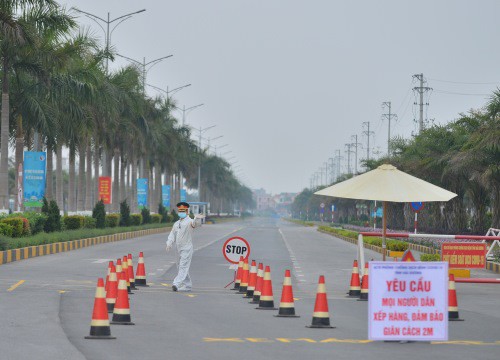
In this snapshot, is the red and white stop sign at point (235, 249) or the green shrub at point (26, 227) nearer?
the red and white stop sign at point (235, 249)

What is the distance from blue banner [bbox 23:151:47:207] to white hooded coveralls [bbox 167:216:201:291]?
722 inches

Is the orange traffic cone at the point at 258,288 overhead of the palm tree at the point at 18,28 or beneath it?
beneath

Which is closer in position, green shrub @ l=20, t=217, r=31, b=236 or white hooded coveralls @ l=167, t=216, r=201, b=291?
white hooded coveralls @ l=167, t=216, r=201, b=291

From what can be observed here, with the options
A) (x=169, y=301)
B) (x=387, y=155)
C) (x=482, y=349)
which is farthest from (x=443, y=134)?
(x=482, y=349)

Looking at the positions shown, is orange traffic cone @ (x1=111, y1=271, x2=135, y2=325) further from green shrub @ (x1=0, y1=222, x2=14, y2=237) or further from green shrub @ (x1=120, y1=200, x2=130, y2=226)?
green shrub @ (x1=120, y1=200, x2=130, y2=226)

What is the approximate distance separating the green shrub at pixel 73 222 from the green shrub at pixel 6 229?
483 inches

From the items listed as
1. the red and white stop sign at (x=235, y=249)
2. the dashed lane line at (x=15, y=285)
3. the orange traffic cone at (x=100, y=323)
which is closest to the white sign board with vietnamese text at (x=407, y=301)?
the orange traffic cone at (x=100, y=323)

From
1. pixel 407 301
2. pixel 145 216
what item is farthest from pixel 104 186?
pixel 407 301

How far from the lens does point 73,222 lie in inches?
1833

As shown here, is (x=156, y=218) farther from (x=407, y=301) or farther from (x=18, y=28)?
(x=407, y=301)

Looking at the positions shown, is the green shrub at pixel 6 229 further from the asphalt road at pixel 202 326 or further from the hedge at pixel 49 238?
the asphalt road at pixel 202 326

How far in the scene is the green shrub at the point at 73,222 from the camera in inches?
1809

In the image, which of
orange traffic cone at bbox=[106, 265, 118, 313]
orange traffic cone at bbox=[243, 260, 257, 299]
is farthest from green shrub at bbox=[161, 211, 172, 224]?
orange traffic cone at bbox=[106, 265, 118, 313]

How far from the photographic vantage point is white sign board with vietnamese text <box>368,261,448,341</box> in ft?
37.8
